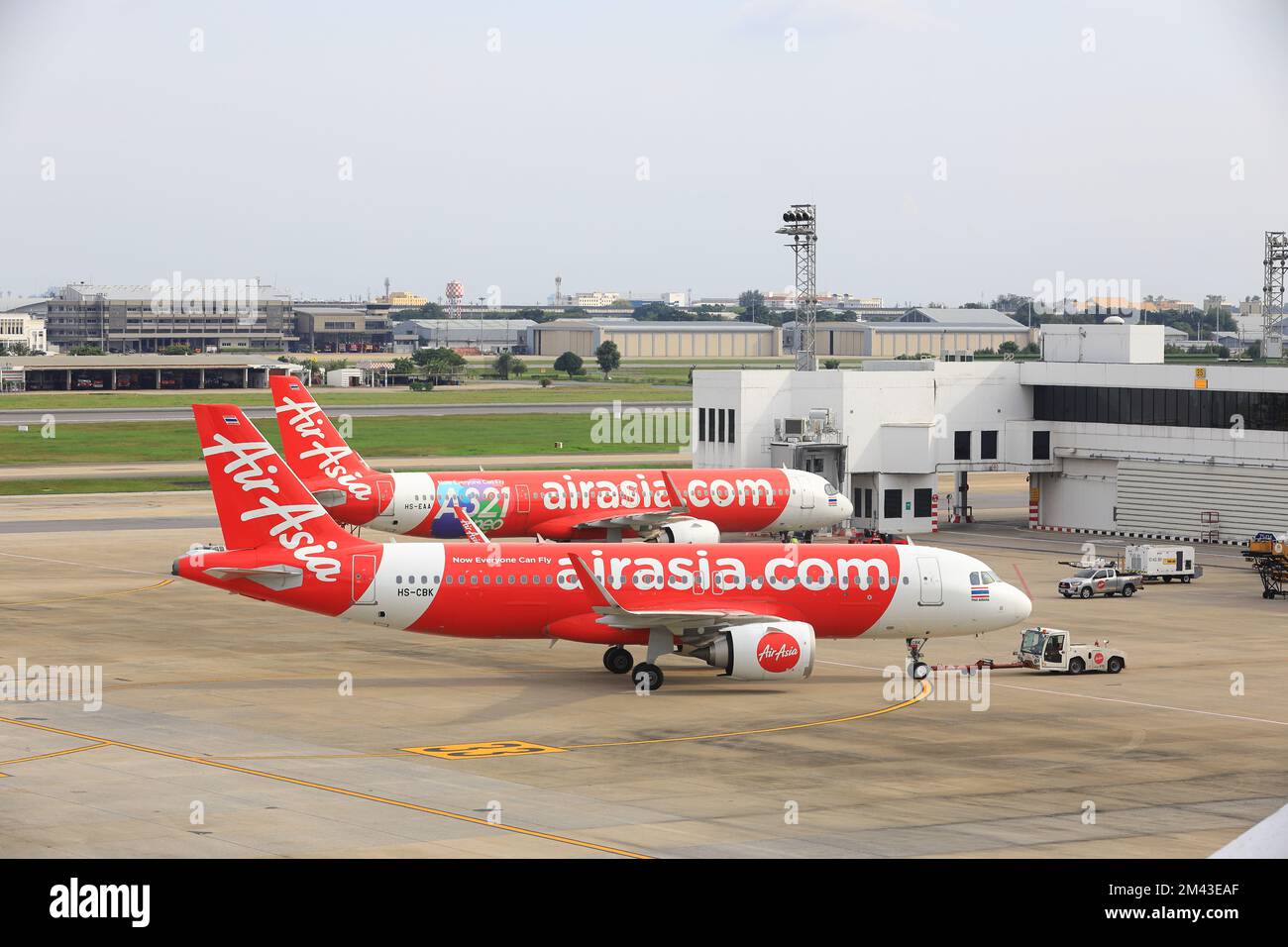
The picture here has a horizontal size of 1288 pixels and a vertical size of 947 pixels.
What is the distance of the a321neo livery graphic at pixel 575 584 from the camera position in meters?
50.4

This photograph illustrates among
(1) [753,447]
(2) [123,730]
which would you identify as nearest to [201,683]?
(2) [123,730]

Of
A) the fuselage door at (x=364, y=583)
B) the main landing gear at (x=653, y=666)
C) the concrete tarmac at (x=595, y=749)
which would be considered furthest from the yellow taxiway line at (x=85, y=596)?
the main landing gear at (x=653, y=666)

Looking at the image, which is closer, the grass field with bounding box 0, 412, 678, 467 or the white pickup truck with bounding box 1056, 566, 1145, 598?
the white pickup truck with bounding box 1056, 566, 1145, 598

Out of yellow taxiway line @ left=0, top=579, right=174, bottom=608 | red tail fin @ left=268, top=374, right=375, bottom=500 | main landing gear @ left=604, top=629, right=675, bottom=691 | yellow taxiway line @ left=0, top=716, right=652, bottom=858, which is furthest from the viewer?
red tail fin @ left=268, top=374, right=375, bottom=500

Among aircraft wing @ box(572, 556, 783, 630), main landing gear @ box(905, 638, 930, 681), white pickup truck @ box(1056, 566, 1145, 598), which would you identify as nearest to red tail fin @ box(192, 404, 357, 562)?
aircraft wing @ box(572, 556, 783, 630)

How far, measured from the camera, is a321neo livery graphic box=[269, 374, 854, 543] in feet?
264

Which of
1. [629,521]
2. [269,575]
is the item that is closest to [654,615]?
[269,575]

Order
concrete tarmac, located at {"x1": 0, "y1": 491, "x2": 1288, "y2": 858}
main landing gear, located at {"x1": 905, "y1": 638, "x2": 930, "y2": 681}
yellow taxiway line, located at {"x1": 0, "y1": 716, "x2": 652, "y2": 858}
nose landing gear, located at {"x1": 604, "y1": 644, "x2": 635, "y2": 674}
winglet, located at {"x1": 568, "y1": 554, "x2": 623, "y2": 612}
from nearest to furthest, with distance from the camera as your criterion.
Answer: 1. yellow taxiway line, located at {"x1": 0, "y1": 716, "x2": 652, "y2": 858}
2. concrete tarmac, located at {"x1": 0, "y1": 491, "x2": 1288, "y2": 858}
3. winglet, located at {"x1": 568, "y1": 554, "x2": 623, "y2": 612}
4. main landing gear, located at {"x1": 905, "y1": 638, "x2": 930, "y2": 681}
5. nose landing gear, located at {"x1": 604, "y1": 644, "x2": 635, "y2": 674}

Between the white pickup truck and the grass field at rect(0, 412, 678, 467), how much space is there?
79159 mm

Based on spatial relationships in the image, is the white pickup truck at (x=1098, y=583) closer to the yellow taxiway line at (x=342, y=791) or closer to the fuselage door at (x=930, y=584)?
the fuselage door at (x=930, y=584)

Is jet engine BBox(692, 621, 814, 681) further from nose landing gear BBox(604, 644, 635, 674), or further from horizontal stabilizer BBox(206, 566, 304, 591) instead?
horizontal stabilizer BBox(206, 566, 304, 591)

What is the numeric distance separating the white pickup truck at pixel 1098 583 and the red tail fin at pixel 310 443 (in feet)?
116

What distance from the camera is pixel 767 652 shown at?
49656 millimetres
